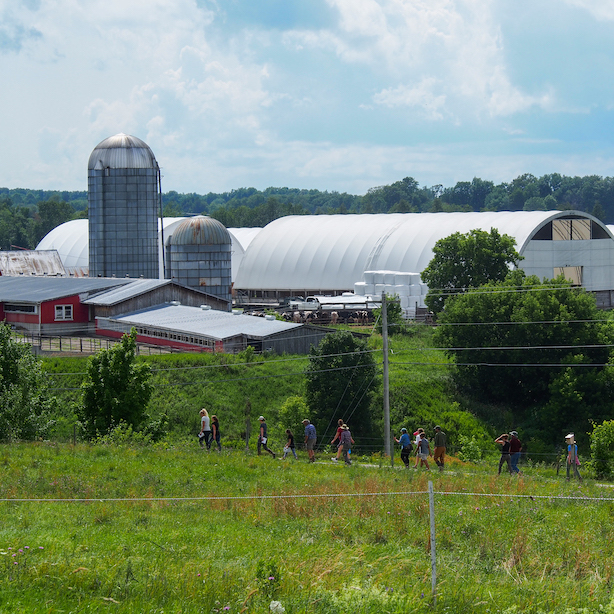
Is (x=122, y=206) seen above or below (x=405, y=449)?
above

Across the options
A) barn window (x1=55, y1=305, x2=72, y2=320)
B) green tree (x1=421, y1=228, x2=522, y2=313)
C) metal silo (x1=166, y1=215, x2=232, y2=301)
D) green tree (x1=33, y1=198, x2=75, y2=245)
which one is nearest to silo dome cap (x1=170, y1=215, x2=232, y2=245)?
metal silo (x1=166, y1=215, x2=232, y2=301)

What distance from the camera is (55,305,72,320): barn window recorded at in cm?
5222

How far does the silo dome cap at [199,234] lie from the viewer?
63.8 m

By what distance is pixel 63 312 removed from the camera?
173 feet

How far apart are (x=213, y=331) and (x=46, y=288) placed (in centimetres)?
1518

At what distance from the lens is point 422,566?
38.7ft

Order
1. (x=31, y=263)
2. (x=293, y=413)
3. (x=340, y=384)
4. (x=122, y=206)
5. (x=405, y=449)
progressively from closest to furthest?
1. (x=405, y=449)
2. (x=293, y=413)
3. (x=340, y=384)
4. (x=122, y=206)
5. (x=31, y=263)

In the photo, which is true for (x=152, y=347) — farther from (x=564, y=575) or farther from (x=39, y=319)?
(x=564, y=575)

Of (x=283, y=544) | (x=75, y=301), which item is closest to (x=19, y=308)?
(x=75, y=301)

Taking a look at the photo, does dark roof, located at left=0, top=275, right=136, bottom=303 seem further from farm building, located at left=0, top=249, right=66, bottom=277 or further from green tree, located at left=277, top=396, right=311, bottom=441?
farm building, located at left=0, top=249, right=66, bottom=277

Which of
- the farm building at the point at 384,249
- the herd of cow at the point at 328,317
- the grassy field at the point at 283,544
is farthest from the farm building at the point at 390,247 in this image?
the grassy field at the point at 283,544

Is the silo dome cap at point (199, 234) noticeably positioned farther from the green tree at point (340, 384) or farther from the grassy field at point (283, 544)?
the grassy field at point (283, 544)

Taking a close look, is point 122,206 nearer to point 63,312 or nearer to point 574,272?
point 63,312

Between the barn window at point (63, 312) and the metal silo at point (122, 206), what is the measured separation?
53.1ft
